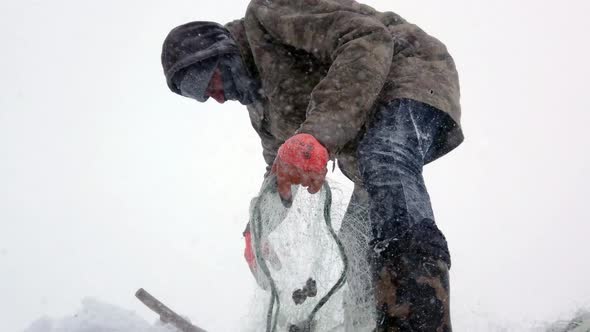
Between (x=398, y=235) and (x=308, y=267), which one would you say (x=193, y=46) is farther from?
(x=398, y=235)

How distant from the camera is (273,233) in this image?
1757 mm

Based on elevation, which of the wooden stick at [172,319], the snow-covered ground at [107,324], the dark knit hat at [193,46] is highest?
the dark knit hat at [193,46]

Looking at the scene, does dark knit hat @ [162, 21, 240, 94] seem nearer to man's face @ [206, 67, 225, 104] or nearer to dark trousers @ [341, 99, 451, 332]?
man's face @ [206, 67, 225, 104]

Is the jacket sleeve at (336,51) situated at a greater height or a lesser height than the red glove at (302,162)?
greater

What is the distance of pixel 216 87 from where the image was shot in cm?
213

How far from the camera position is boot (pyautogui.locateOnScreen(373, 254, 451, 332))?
125 cm

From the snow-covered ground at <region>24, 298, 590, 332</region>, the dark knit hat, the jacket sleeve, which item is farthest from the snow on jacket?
the snow-covered ground at <region>24, 298, 590, 332</region>

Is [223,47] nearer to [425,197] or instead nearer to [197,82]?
[197,82]

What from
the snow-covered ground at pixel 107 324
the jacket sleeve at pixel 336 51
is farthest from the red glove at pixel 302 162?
the snow-covered ground at pixel 107 324

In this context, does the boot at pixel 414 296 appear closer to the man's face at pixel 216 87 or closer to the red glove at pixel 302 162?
the red glove at pixel 302 162

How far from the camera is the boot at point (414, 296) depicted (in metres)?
1.25

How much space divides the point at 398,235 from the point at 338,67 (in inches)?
24.1

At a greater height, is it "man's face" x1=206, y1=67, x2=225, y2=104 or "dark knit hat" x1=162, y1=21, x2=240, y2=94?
"dark knit hat" x1=162, y1=21, x2=240, y2=94

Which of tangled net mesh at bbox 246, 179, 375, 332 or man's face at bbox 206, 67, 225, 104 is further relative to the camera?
man's face at bbox 206, 67, 225, 104
